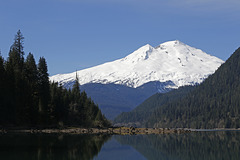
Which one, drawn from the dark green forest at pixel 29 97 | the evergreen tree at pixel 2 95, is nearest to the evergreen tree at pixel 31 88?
the dark green forest at pixel 29 97

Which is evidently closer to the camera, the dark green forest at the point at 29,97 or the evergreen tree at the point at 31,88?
the dark green forest at the point at 29,97

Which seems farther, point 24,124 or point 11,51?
point 11,51

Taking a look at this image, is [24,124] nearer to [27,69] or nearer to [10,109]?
[10,109]

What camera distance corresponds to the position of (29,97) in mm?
109125

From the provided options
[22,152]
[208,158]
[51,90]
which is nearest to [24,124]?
[51,90]

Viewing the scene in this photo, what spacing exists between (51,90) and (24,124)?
23.0m

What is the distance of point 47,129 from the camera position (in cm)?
11062

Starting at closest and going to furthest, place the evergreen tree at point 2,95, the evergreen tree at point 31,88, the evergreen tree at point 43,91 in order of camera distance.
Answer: the evergreen tree at point 2,95
the evergreen tree at point 31,88
the evergreen tree at point 43,91

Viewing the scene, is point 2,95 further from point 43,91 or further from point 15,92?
point 43,91

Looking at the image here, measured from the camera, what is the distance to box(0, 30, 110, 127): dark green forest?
100875mm

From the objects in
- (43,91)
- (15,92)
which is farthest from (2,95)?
(43,91)

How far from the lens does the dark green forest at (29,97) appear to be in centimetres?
10088

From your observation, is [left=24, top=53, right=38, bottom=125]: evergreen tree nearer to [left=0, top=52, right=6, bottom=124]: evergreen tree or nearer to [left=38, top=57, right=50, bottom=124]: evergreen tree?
[left=38, top=57, right=50, bottom=124]: evergreen tree

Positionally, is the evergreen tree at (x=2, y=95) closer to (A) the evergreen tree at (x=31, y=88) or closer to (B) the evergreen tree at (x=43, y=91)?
(A) the evergreen tree at (x=31, y=88)
